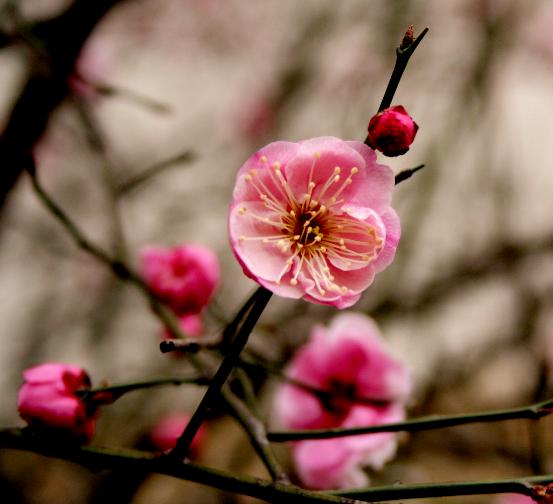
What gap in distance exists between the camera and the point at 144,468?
396mm

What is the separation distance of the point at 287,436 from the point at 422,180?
1285 millimetres

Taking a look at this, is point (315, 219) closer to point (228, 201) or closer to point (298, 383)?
point (298, 383)

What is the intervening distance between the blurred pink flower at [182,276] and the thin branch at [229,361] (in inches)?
11.6

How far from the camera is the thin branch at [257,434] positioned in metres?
0.40

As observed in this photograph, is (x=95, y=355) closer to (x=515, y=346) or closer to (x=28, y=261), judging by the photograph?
(x=28, y=261)

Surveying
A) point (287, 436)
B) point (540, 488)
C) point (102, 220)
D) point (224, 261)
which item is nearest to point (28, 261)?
point (102, 220)

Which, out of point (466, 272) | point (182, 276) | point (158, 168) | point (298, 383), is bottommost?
point (298, 383)

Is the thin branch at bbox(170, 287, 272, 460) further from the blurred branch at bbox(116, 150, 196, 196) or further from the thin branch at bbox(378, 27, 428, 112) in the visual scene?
the blurred branch at bbox(116, 150, 196, 196)

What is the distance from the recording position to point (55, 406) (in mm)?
435

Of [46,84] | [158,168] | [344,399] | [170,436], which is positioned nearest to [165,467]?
[344,399]

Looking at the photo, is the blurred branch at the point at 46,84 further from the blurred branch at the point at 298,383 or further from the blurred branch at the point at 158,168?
the blurred branch at the point at 298,383

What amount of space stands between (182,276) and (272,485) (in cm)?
35

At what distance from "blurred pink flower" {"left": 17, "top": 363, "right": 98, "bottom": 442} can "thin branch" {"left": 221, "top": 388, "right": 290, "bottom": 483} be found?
0.34ft

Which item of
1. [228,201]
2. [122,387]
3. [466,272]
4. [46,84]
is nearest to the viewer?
[122,387]
